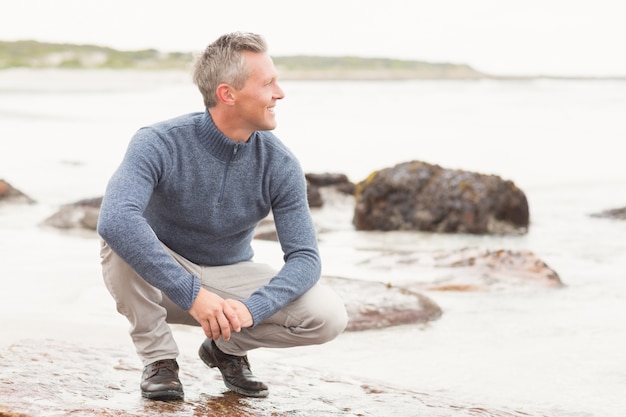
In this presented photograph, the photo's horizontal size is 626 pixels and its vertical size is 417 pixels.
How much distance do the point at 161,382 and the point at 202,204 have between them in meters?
0.69

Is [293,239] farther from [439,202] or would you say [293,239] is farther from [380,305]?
[439,202]

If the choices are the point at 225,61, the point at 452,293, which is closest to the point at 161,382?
the point at 225,61

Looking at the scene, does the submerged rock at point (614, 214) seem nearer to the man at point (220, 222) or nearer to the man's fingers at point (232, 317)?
the man at point (220, 222)

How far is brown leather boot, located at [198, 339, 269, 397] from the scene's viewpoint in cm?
385

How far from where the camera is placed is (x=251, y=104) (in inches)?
146

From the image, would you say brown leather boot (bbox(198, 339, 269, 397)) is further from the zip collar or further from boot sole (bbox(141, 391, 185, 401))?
the zip collar

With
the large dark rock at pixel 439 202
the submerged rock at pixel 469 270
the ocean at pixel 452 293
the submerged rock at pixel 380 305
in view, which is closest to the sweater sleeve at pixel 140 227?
the ocean at pixel 452 293

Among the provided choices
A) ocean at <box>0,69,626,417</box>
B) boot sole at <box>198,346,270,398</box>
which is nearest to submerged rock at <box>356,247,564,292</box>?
ocean at <box>0,69,626,417</box>

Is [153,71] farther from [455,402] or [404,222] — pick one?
[455,402]

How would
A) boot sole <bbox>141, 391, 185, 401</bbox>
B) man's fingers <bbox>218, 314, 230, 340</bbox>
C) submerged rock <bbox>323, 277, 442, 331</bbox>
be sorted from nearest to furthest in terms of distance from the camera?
man's fingers <bbox>218, 314, 230, 340</bbox>
boot sole <bbox>141, 391, 185, 401</bbox>
submerged rock <bbox>323, 277, 442, 331</bbox>

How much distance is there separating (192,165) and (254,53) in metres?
0.49

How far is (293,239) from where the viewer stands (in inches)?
150

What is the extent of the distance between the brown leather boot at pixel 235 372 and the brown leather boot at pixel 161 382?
0.92ft

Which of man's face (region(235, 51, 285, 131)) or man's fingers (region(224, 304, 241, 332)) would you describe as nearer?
man's fingers (region(224, 304, 241, 332))
